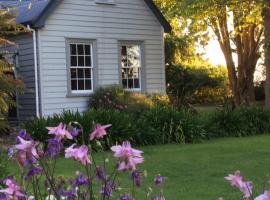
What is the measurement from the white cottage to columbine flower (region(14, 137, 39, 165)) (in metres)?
13.6

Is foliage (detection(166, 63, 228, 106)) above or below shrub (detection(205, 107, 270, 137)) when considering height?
above

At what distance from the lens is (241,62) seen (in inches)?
1040

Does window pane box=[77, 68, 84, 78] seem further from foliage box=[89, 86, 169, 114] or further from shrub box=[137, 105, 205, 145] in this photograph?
shrub box=[137, 105, 205, 145]

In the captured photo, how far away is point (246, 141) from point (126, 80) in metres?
6.34

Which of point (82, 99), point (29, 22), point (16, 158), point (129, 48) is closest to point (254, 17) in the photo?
point (129, 48)

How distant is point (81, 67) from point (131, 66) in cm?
220

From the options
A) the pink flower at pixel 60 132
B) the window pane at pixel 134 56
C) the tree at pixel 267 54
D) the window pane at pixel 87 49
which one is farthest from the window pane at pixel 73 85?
the pink flower at pixel 60 132

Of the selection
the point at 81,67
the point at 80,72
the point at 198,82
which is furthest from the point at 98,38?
the point at 198,82

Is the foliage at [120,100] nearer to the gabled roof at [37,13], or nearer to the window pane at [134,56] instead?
the window pane at [134,56]

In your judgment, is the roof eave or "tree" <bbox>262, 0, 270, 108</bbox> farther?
the roof eave

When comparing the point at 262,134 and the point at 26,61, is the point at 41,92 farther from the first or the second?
the point at 262,134

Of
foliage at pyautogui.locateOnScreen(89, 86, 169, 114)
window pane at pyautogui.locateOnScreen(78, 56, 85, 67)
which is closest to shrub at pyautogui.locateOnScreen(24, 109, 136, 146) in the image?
foliage at pyautogui.locateOnScreen(89, 86, 169, 114)

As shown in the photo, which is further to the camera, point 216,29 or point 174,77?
point 174,77

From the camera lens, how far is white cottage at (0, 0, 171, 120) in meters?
17.0
